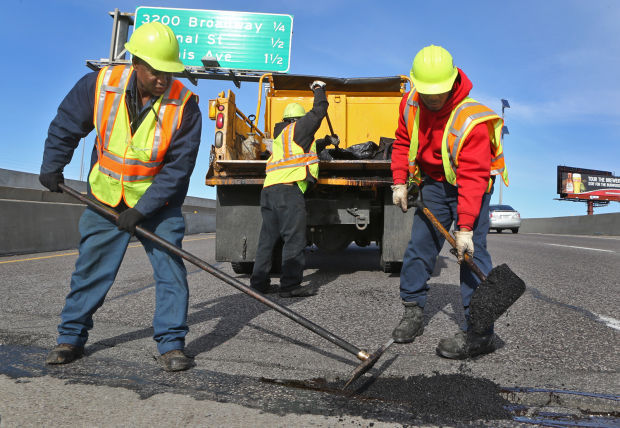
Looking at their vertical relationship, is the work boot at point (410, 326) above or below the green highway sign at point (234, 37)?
below

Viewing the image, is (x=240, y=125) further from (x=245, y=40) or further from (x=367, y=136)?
(x=245, y=40)

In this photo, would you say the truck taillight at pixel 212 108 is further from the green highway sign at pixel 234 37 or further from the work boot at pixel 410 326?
the green highway sign at pixel 234 37

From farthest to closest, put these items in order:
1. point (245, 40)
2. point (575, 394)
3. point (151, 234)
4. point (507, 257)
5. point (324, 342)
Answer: point (245, 40)
point (507, 257)
point (324, 342)
point (151, 234)
point (575, 394)

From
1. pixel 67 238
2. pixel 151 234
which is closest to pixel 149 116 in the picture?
pixel 151 234

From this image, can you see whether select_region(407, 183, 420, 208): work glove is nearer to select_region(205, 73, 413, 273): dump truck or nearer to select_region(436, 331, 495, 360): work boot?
select_region(436, 331, 495, 360): work boot

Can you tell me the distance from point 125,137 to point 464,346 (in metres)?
2.25

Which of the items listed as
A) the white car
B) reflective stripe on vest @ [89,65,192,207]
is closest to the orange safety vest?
reflective stripe on vest @ [89,65,192,207]

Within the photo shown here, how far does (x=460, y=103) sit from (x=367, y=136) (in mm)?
3849

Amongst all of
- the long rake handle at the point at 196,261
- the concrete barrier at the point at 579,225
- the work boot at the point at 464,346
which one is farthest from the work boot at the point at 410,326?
the concrete barrier at the point at 579,225

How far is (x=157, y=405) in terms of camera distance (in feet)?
6.58

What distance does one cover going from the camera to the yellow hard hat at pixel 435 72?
108 inches

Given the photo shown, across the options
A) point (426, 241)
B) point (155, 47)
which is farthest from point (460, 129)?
point (155, 47)

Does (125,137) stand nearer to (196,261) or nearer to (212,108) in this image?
(196,261)

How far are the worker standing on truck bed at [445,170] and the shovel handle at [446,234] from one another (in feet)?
0.17
